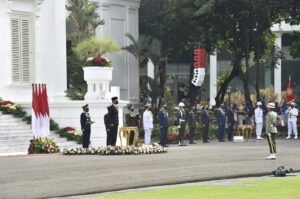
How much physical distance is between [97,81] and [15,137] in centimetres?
483

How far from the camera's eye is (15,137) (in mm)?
37281

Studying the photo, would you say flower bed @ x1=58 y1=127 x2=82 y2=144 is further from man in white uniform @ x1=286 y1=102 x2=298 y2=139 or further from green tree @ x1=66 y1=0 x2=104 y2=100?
man in white uniform @ x1=286 y1=102 x2=298 y2=139

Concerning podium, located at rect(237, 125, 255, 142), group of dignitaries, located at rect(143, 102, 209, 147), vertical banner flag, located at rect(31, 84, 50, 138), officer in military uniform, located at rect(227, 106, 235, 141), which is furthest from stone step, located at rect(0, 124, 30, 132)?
podium, located at rect(237, 125, 255, 142)

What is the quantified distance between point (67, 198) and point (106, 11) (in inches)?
1338

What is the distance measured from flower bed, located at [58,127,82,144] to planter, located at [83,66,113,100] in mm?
1650

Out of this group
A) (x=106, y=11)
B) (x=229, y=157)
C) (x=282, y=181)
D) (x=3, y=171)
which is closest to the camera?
(x=282, y=181)

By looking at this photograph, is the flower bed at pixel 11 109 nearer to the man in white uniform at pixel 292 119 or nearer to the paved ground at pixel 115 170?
the paved ground at pixel 115 170

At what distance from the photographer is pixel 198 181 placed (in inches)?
906

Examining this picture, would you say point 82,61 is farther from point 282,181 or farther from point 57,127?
point 282,181

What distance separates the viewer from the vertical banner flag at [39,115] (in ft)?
113

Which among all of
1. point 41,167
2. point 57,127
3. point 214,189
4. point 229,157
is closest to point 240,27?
point 57,127

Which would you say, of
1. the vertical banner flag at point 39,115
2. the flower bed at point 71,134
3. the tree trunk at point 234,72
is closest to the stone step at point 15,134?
the flower bed at point 71,134

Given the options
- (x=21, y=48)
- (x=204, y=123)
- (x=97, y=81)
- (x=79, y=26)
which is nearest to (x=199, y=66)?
(x=204, y=123)

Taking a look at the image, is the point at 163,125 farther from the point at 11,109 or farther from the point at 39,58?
the point at 39,58
